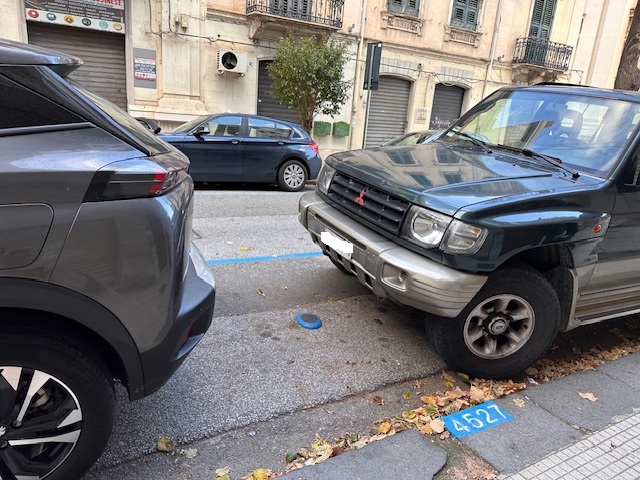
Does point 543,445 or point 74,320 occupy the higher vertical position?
point 74,320

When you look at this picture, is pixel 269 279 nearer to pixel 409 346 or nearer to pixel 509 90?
pixel 409 346

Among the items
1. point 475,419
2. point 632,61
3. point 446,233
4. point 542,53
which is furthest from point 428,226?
point 542,53

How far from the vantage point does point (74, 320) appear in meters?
1.82

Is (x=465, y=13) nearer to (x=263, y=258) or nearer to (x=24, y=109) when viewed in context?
(x=263, y=258)

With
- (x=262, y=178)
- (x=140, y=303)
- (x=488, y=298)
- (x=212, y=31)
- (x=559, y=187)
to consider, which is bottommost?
(x=262, y=178)

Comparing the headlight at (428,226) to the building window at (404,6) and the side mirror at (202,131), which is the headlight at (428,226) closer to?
the side mirror at (202,131)

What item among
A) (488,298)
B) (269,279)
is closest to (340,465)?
(488,298)

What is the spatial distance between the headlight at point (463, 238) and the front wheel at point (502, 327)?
1.15 feet

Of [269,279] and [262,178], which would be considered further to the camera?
[262,178]

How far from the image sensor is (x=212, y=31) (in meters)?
14.9

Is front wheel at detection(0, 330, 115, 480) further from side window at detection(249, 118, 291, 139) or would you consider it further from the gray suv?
side window at detection(249, 118, 291, 139)

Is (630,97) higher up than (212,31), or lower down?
lower down

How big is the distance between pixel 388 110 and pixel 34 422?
18.8 meters

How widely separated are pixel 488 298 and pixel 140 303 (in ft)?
6.77
